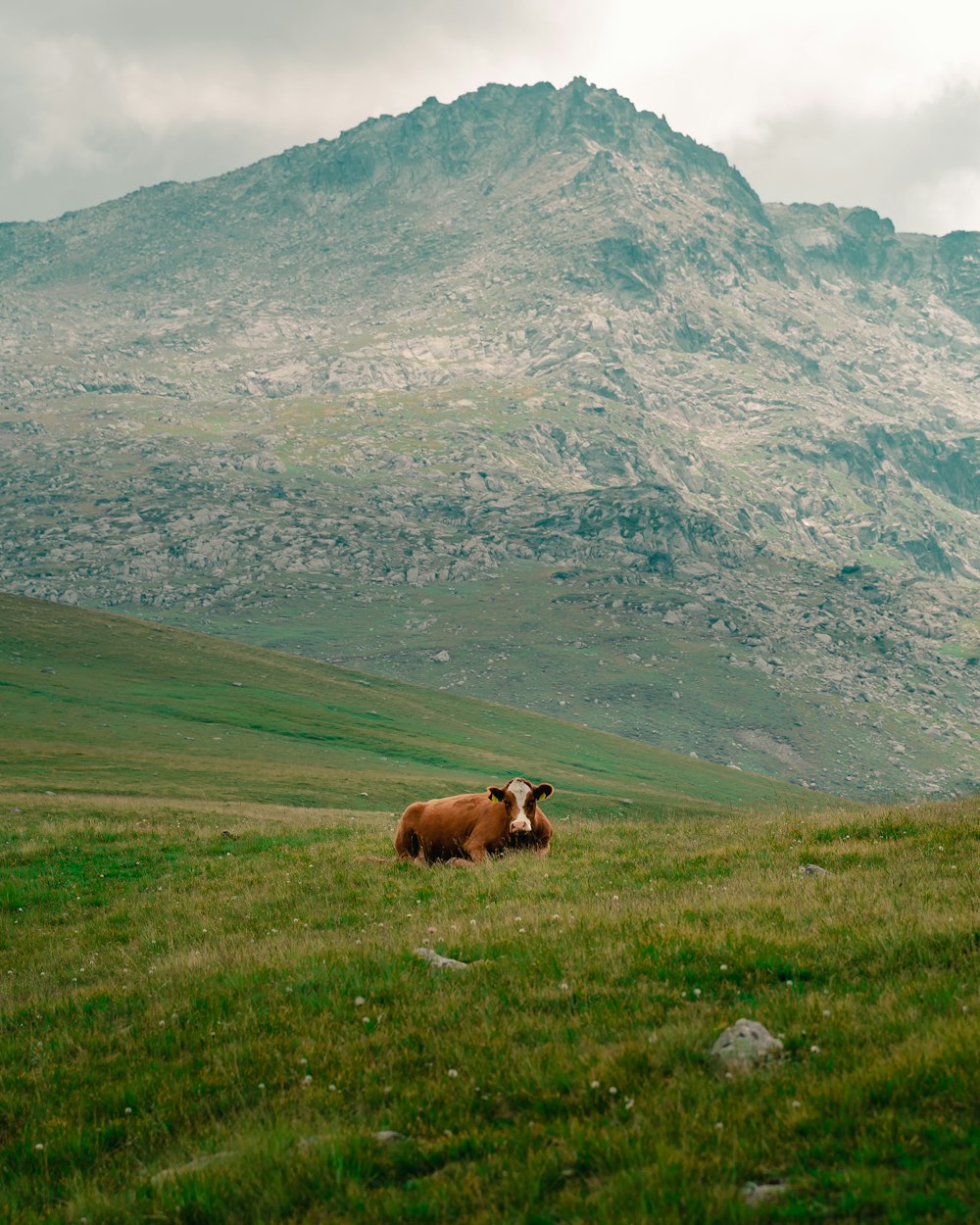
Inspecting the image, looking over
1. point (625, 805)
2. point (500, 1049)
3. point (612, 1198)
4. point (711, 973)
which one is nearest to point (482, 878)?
point (711, 973)

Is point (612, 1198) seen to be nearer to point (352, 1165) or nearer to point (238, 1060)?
point (352, 1165)

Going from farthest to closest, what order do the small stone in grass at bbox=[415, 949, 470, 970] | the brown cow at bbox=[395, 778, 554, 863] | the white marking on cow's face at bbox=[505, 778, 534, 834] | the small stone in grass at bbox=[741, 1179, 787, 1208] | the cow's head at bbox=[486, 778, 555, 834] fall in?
the brown cow at bbox=[395, 778, 554, 863]
the cow's head at bbox=[486, 778, 555, 834]
the white marking on cow's face at bbox=[505, 778, 534, 834]
the small stone in grass at bbox=[415, 949, 470, 970]
the small stone in grass at bbox=[741, 1179, 787, 1208]

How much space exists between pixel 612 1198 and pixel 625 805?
386 ft

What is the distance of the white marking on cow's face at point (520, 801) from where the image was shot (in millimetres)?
23344

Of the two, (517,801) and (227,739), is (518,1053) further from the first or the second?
(227,739)

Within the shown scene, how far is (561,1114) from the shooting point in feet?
30.8

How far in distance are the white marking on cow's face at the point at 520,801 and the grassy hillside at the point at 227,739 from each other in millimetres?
59761

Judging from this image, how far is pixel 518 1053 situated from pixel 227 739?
454 ft

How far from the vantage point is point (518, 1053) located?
10516 millimetres

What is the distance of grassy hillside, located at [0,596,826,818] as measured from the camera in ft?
329

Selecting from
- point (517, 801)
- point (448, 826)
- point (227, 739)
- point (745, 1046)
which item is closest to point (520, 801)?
point (517, 801)

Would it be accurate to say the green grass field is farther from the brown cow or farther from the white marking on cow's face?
the white marking on cow's face

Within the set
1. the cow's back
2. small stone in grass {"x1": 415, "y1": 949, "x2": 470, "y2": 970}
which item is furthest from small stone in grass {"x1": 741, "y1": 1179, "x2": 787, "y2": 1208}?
the cow's back

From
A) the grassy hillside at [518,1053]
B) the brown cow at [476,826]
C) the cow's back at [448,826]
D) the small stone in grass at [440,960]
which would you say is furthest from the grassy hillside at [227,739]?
the small stone in grass at [440,960]
